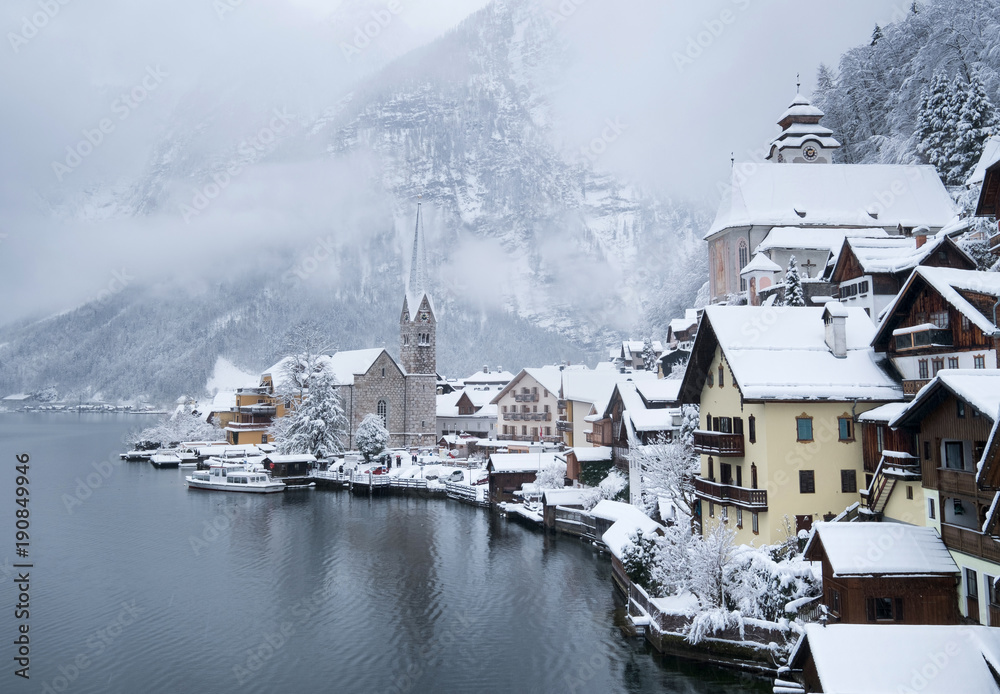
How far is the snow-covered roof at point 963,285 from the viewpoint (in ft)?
80.6

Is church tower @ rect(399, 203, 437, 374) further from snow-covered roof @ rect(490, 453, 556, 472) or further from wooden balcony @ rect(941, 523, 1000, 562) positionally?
wooden balcony @ rect(941, 523, 1000, 562)

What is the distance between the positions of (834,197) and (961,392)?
54778 millimetres

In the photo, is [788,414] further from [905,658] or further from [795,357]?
[905,658]

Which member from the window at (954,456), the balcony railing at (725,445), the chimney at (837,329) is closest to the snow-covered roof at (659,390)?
the balcony railing at (725,445)

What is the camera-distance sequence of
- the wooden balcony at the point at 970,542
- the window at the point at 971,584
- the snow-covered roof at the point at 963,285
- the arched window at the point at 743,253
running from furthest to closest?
1. the arched window at the point at 743,253
2. the snow-covered roof at the point at 963,285
3. the window at the point at 971,584
4. the wooden balcony at the point at 970,542

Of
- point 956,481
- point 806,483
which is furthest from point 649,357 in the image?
point 956,481

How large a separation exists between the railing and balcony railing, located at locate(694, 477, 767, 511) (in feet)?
25.8

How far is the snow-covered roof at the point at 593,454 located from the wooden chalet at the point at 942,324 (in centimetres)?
2682

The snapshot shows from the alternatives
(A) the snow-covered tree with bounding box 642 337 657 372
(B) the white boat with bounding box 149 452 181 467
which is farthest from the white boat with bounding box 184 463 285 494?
(A) the snow-covered tree with bounding box 642 337 657 372

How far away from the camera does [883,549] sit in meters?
22.4

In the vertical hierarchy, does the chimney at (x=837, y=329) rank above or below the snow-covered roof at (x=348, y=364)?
below

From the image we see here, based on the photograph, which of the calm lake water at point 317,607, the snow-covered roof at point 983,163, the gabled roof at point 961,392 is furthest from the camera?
the snow-covered roof at point 983,163

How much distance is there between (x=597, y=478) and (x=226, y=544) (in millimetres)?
26496

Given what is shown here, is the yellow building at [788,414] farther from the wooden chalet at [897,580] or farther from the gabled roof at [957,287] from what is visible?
the wooden chalet at [897,580]
